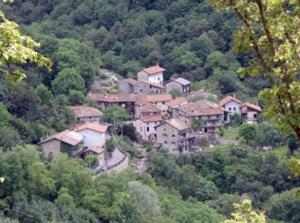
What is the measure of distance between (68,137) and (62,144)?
0.39 meters

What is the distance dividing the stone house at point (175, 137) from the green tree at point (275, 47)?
19280 millimetres

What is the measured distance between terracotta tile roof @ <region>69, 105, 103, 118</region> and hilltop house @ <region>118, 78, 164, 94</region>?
11.2ft

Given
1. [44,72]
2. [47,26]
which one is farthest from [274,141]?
[47,26]

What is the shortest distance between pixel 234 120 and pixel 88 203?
10.2m

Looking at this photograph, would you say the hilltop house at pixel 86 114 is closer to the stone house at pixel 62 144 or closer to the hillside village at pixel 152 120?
the hillside village at pixel 152 120

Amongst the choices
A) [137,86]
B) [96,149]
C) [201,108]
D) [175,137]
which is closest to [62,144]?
[96,149]

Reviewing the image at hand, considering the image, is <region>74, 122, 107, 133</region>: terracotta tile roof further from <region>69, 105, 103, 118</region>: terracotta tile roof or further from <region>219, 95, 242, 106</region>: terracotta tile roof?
<region>219, 95, 242, 106</region>: terracotta tile roof

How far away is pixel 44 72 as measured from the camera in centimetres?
2503

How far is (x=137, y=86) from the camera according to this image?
88.1ft

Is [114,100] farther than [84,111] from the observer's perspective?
Yes

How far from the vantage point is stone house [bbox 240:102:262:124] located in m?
24.1

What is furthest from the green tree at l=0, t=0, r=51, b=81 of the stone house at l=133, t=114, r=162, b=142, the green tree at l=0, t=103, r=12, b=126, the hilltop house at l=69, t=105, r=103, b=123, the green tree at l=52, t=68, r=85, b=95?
the green tree at l=52, t=68, r=85, b=95

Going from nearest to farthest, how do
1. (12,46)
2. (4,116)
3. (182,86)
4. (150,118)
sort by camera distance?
(12,46)
(4,116)
(150,118)
(182,86)

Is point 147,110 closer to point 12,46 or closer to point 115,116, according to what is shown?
point 115,116
